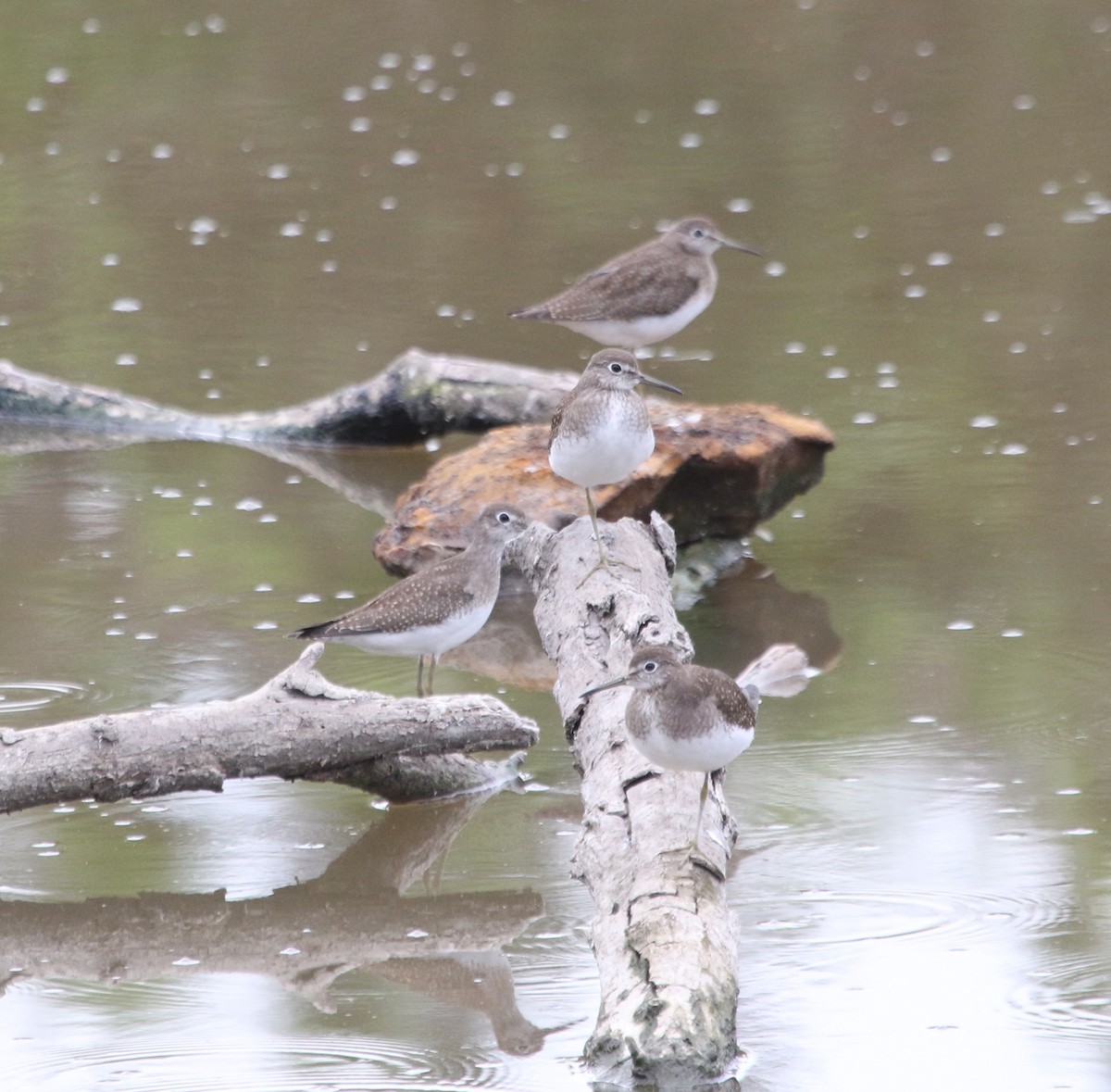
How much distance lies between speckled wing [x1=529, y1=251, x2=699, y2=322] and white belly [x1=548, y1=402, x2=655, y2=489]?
2100 mm

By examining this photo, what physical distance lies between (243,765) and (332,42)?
53.4 feet

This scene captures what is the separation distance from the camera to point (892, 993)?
5.20 meters

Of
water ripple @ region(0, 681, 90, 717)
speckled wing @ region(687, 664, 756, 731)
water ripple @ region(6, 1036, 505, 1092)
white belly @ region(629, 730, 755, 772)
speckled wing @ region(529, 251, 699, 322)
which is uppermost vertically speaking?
speckled wing @ region(529, 251, 699, 322)

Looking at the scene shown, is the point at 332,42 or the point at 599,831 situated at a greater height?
the point at 332,42

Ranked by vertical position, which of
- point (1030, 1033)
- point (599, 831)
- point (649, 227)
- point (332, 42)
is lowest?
point (1030, 1033)

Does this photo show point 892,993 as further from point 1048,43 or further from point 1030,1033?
point 1048,43

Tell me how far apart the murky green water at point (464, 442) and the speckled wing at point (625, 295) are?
1.27m

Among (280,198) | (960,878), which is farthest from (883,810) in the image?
(280,198)

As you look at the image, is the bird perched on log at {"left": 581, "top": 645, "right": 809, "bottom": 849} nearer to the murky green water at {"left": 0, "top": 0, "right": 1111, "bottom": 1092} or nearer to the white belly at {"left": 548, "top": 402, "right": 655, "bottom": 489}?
the murky green water at {"left": 0, "top": 0, "right": 1111, "bottom": 1092}

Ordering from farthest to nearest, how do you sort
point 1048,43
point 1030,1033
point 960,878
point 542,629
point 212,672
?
1. point 1048,43
2. point 212,672
3. point 542,629
4. point 960,878
5. point 1030,1033

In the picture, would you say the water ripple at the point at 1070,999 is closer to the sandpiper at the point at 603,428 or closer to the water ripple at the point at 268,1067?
the water ripple at the point at 268,1067

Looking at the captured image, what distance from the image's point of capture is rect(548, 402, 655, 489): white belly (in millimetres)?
6887

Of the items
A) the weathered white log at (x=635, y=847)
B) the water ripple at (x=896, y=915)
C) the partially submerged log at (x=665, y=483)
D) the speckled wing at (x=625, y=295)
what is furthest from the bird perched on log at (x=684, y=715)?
the speckled wing at (x=625, y=295)

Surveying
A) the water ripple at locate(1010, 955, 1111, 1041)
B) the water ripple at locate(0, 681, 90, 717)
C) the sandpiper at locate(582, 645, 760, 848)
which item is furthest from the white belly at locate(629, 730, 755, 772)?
the water ripple at locate(0, 681, 90, 717)
